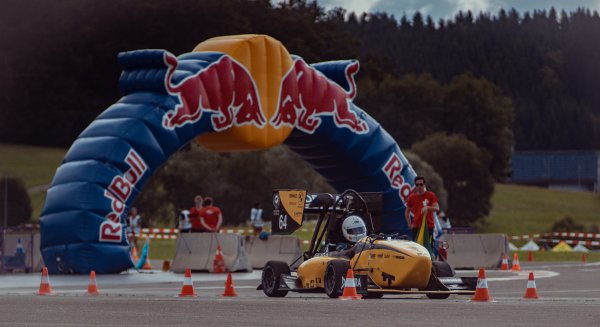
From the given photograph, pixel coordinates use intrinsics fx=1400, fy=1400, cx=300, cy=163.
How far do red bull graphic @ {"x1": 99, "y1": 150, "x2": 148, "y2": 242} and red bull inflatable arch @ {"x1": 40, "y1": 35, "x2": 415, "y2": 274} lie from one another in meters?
0.02

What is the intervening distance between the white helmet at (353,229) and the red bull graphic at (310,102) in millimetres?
14581

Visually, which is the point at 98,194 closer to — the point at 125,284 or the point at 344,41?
the point at 125,284

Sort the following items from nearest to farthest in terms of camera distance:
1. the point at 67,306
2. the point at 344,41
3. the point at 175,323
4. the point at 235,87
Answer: the point at 175,323 < the point at 67,306 < the point at 235,87 < the point at 344,41

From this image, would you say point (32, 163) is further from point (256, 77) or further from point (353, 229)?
point (353, 229)

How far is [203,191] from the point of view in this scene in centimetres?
7738

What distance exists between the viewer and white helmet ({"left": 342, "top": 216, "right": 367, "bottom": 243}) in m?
19.7

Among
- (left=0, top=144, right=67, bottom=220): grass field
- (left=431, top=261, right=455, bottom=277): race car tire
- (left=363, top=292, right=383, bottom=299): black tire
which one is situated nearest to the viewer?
(left=363, top=292, right=383, bottom=299): black tire

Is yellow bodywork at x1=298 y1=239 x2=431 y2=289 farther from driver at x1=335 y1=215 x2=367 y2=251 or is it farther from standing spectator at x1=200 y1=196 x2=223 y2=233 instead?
standing spectator at x1=200 y1=196 x2=223 y2=233

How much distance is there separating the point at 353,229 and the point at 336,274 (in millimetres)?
1149

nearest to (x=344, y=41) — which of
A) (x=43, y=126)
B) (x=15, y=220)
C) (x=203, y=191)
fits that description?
(x=43, y=126)

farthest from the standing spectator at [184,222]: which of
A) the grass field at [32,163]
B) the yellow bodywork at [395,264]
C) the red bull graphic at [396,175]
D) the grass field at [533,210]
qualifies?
the grass field at [533,210]

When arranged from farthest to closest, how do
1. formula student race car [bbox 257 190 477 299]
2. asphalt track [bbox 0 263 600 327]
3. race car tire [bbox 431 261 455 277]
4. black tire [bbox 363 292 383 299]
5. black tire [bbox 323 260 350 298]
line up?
race car tire [bbox 431 261 455 277], black tire [bbox 363 292 383 299], black tire [bbox 323 260 350 298], formula student race car [bbox 257 190 477 299], asphalt track [bbox 0 263 600 327]

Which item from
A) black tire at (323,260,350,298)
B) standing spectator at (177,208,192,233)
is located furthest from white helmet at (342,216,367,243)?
standing spectator at (177,208,192,233)

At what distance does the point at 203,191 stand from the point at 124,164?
47.5m
